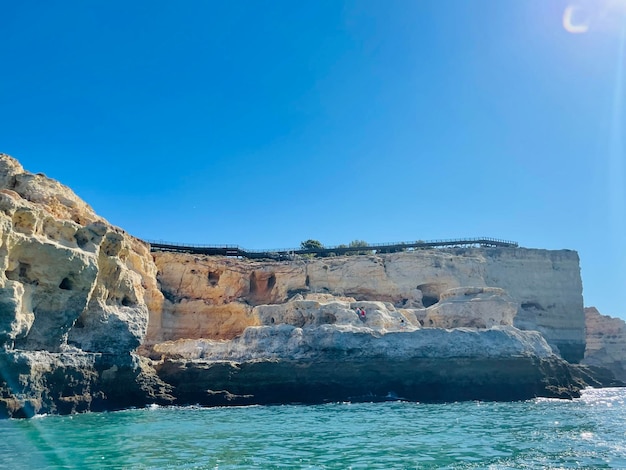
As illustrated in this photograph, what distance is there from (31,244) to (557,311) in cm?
4304

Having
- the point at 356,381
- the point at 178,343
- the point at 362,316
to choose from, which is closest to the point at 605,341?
the point at 362,316

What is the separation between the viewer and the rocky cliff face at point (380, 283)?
4122 cm

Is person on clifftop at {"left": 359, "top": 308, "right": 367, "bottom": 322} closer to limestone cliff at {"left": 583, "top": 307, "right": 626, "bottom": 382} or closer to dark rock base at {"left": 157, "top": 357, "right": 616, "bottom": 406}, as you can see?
dark rock base at {"left": 157, "top": 357, "right": 616, "bottom": 406}

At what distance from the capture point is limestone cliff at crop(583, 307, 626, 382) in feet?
181

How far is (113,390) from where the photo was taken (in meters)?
22.1

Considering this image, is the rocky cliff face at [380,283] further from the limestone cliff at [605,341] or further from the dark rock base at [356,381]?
the dark rock base at [356,381]

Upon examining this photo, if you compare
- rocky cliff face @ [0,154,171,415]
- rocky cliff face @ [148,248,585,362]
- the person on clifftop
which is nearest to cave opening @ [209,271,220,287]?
rocky cliff face @ [148,248,585,362]

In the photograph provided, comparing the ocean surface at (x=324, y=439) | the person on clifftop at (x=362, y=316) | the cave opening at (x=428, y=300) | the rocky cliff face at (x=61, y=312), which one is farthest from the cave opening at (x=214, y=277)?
the ocean surface at (x=324, y=439)

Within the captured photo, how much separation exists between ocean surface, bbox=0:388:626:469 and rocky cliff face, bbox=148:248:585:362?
20650 mm

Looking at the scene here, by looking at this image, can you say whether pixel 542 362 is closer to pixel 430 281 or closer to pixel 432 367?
pixel 432 367

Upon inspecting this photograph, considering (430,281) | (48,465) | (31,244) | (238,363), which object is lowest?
(48,465)

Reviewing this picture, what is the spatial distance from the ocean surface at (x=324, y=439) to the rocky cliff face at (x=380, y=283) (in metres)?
20.7

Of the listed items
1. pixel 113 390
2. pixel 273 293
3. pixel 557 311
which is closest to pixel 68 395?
pixel 113 390

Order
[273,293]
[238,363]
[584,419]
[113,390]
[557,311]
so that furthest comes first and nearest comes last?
1. [557,311]
2. [273,293]
3. [238,363]
4. [113,390]
5. [584,419]
